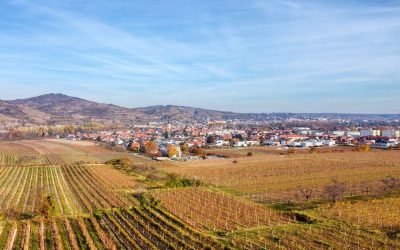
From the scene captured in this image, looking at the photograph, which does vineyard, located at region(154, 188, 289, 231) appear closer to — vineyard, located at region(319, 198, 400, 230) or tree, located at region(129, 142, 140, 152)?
vineyard, located at region(319, 198, 400, 230)

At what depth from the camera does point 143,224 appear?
21.6 metres

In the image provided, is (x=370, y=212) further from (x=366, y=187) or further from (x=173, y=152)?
(x=173, y=152)

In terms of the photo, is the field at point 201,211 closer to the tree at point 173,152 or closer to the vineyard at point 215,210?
the vineyard at point 215,210

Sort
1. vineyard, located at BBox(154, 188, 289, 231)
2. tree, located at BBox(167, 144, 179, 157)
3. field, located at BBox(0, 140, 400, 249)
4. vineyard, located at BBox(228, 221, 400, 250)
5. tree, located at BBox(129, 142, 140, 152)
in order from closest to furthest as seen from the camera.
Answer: vineyard, located at BBox(228, 221, 400, 250)
field, located at BBox(0, 140, 400, 249)
vineyard, located at BBox(154, 188, 289, 231)
tree, located at BBox(167, 144, 179, 157)
tree, located at BBox(129, 142, 140, 152)

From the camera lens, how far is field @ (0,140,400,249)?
18281 millimetres

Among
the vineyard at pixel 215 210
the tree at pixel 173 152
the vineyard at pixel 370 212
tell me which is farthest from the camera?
the tree at pixel 173 152

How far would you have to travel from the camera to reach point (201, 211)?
24.9 metres

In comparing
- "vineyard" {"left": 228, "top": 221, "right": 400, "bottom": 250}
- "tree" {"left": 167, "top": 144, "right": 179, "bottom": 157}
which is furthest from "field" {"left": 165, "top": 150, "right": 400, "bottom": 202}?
"tree" {"left": 167, "top": 144, "right": 179, "bottom": 157}

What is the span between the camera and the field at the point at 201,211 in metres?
18.3

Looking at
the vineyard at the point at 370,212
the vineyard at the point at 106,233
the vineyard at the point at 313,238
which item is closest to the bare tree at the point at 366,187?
the vineyard at the point at 370,212

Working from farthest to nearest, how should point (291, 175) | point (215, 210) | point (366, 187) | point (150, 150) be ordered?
1. point (150, 150)
2. point (291, 175)
3. point (366, 187)
4. point (215, 210)

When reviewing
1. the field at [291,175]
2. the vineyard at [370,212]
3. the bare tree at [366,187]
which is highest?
the vineyard at [370,212]

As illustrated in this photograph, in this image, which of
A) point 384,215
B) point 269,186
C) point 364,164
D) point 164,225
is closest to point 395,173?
point 364,164

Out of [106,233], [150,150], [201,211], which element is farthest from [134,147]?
[106,233]
